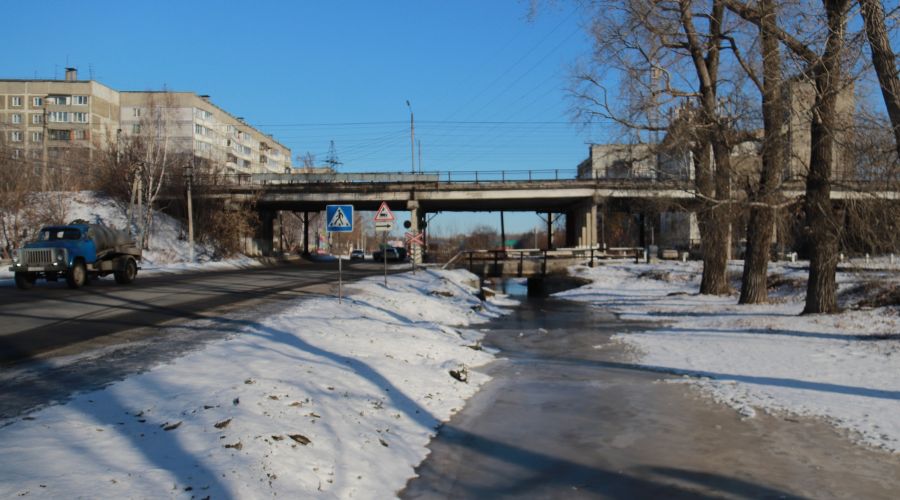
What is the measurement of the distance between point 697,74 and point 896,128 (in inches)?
438

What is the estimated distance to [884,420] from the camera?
301 inches

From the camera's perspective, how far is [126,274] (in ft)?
76.9

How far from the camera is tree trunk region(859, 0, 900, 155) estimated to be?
37.9 ft

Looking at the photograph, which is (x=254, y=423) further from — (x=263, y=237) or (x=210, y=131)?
(x=210, y=131)

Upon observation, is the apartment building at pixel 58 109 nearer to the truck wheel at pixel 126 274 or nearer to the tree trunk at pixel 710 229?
the truck wheel at pixel 126 274

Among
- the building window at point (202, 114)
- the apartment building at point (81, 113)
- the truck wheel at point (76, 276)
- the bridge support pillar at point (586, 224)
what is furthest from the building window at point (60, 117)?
the truck wheel at point (76, 276)

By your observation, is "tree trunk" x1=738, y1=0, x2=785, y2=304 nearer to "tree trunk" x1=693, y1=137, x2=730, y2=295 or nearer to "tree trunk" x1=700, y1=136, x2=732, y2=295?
"tree trunk" x1=700, y1=136, x2=732, y2=295

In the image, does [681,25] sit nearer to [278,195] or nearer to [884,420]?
[884,420]

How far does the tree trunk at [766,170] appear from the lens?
16.4 m

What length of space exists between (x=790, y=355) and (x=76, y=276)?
65.2 feet

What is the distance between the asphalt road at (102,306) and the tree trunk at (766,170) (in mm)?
13556

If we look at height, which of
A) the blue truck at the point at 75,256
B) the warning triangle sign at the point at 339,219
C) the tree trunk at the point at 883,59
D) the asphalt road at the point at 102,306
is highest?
the tree trunk at the point at 883,59

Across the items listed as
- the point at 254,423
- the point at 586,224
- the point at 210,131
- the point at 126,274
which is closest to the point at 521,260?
the point at 586,224

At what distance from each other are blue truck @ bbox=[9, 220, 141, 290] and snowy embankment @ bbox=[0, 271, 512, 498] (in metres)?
12.4
